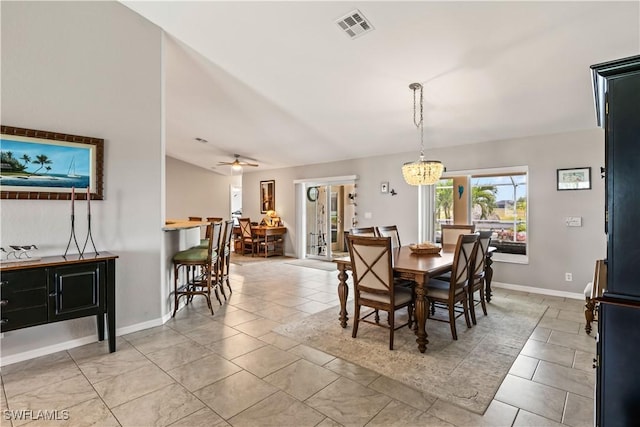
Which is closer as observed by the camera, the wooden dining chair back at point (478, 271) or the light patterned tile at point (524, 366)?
the light patterned tile at point (524, 366)

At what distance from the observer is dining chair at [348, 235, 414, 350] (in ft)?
9.10

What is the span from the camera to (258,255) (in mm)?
8352

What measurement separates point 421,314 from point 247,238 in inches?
254

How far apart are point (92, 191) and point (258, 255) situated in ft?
18.5

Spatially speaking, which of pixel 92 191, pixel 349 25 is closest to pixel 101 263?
pixel 92 191

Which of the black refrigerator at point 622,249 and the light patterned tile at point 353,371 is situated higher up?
the black refrigerator at point 622,249

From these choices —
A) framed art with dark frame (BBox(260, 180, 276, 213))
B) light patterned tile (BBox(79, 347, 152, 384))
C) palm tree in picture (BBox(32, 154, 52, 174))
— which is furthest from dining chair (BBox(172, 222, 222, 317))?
framed art with dark frame (BBox(260, 180, 276, 213))

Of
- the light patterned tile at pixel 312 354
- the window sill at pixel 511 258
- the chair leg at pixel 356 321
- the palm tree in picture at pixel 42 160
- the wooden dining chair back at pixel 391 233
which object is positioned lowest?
the light patterned tile at pixel 312 354

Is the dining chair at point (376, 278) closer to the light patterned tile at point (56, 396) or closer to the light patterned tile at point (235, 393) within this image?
the light patterned tile at point (235, 393)

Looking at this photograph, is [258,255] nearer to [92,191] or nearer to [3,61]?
[92,191]

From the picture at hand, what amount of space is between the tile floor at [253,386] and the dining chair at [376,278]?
368 millimetres

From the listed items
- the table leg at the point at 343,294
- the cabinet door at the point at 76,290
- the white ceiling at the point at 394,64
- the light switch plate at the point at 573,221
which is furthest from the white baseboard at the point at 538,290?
the cabinet door at the point at 76,290

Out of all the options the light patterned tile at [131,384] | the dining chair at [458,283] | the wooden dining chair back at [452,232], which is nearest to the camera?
the light patterned tile at [131,384]

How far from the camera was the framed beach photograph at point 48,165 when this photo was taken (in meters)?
2.52
